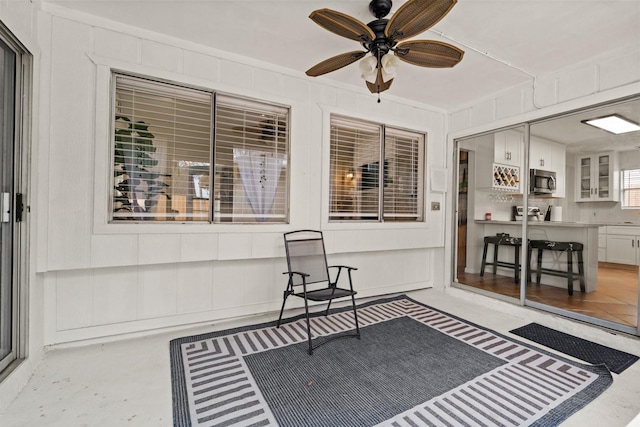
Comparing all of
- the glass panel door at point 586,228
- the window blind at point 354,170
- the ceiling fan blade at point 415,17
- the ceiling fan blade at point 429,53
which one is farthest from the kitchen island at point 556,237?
the ceiling fan blade at point 415,17

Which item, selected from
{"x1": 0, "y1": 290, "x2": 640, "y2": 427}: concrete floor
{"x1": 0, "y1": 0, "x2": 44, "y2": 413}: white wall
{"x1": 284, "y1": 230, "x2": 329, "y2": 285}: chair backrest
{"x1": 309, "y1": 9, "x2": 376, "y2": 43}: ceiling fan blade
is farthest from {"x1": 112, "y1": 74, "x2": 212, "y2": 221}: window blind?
{"x1": 309, "y1": 9, "x2": 376, "y2": 43}: ceiling fan blade

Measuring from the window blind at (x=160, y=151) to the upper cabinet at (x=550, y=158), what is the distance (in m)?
3.63

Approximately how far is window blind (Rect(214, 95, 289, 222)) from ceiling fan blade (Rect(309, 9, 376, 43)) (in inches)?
57.1

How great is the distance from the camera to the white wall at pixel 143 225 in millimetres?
2434

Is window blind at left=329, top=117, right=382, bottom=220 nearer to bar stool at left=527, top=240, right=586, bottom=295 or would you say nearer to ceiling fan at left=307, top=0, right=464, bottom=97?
ceiling fan at left=307, top=0, right=464, bottom=97

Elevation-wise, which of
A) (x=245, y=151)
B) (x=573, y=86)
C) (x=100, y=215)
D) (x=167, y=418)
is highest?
(x=573, y=86)

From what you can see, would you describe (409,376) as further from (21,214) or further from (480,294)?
(21,214)

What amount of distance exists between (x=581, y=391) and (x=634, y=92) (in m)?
2.58

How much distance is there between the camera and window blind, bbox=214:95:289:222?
3.11m

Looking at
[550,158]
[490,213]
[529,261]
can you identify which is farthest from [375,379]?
[490,213]

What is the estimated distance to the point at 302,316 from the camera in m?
3.36

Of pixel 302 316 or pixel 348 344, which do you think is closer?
pixel 348 344

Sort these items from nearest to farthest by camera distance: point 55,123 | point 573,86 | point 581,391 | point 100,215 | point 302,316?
point 581,391, point 55,123, point 100,215, point 573,86, point 302,316

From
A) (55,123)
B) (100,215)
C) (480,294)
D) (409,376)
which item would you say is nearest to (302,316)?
(409,376)
